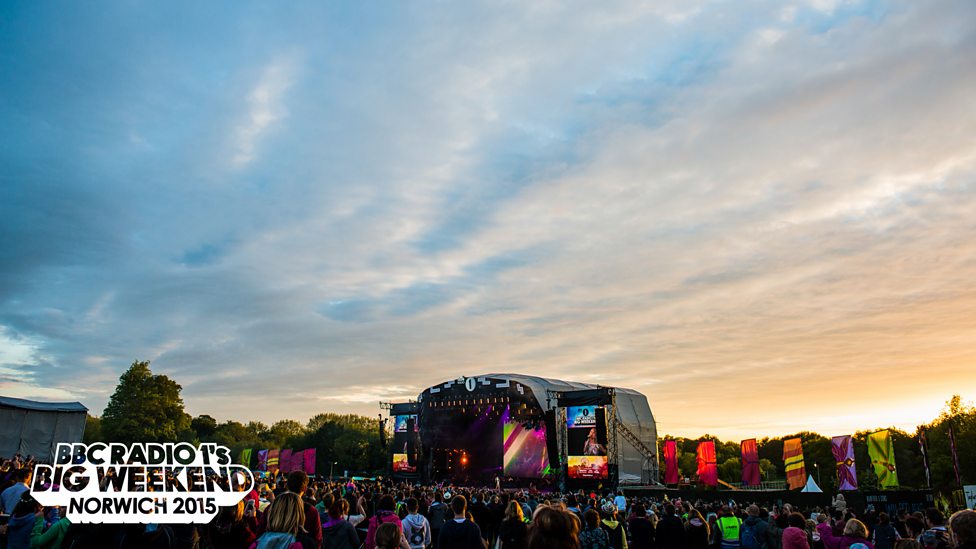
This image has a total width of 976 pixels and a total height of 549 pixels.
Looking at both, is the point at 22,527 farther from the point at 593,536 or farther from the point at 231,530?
the point at 593,536

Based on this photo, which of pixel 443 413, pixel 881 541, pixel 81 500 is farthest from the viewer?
pixel 443 413

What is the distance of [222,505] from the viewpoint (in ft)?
19.6

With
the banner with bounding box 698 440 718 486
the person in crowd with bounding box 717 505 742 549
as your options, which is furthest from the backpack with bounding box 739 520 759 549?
the banner with bounding box 698 440 718 486

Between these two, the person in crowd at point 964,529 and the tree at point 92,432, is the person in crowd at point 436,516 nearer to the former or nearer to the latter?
the person in crowd at point 964,529

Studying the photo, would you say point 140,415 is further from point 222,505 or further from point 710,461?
point 222,505

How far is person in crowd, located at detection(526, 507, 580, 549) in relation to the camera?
12.4ft

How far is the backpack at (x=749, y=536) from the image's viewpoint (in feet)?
33.1

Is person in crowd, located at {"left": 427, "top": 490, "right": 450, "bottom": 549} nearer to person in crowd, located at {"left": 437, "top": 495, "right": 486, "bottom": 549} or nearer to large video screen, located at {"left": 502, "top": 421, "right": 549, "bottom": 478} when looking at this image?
person in crowd, located at {"left": 437, "top": 495, "right": 486, "bottom": 549}

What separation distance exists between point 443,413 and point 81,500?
4157 centimetres

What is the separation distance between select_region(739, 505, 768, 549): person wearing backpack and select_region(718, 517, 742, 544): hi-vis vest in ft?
1.81

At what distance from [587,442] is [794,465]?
Result: 11.7 meters

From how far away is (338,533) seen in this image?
6746 millimetres

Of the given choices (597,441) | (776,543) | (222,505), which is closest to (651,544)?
(776,543)

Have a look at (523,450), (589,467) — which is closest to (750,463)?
(589,467)
